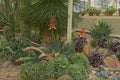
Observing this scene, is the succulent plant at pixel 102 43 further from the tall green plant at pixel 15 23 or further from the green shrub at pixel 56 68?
the green shrub at pixel 56 68

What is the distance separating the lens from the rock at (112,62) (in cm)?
754

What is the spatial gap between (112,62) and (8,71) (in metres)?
2.48

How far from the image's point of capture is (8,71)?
23.8ft

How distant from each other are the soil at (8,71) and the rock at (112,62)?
208 cm

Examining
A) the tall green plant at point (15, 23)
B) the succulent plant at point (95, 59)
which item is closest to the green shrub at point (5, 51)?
the tall green plant at point (15, 23)

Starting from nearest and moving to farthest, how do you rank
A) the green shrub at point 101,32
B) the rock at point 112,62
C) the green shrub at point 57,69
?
the green shrub at point 57,69 < the rock at point 112,62 < the green shrub at point 101,32

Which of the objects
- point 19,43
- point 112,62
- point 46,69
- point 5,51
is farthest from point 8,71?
point 112,62

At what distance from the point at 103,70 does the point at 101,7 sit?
11.1 m

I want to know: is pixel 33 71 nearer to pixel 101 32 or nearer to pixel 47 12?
pixel 47 12

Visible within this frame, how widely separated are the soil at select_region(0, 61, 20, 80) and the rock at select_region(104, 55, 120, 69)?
208 cm

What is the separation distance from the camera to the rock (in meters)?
7.54

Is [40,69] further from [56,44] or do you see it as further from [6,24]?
[6,24]

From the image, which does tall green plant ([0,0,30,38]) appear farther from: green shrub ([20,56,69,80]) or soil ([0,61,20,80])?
green shrub ([20,56,69,80])

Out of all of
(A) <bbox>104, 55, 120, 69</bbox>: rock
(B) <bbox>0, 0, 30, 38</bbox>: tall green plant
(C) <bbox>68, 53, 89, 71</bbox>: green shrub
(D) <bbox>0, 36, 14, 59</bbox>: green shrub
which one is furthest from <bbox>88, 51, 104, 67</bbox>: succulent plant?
(B) <bbox>0, 0, 30, 38</bbox>: tall green plant
